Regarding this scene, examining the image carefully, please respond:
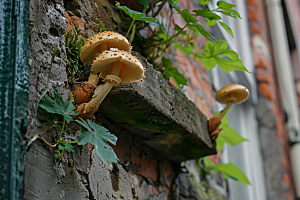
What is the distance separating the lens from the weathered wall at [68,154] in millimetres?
873

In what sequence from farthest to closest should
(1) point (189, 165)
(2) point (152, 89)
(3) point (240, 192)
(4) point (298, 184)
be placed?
1. (4) point (298, 184)
2. (3) point (240, 192)
3. (1) point (189, 165)
4. (2) point (152, 89)

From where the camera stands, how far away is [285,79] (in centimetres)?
449

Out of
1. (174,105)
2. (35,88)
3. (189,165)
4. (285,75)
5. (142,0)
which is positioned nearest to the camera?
(35,88)

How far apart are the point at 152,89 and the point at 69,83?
325mm

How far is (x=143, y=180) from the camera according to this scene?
4.83 feet

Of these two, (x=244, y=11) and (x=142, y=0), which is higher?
(x=244, y=11)

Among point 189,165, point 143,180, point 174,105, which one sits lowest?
point 143,180

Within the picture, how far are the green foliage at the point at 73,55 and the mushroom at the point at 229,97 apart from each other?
77cm

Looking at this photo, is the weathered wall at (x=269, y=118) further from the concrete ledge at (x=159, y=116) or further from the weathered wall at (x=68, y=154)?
the weathered wall at (x=68, y=154)

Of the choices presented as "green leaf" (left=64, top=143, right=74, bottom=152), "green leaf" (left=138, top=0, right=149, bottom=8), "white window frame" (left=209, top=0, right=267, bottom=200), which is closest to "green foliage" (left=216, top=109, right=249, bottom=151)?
"white window frame" (left=209, top=0, right=267, bottom=200)

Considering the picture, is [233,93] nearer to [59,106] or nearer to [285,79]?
[59,106]

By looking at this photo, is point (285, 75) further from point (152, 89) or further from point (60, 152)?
point (60, 152)

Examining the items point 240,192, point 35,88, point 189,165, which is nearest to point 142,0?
point 35,88

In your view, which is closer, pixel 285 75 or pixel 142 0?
pixel 142 0
